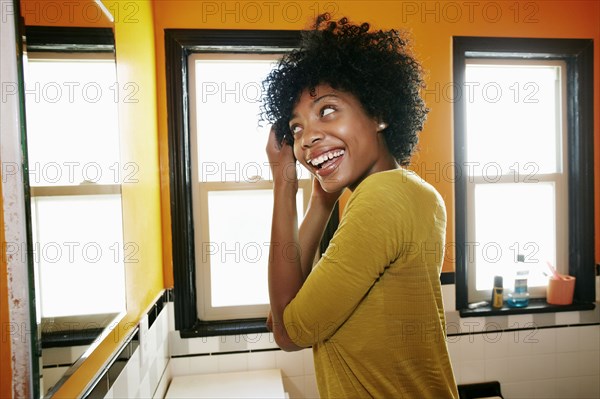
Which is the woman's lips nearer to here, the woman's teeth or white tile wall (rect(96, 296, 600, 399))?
the woman's teeth

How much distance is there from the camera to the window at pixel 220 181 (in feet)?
5.77

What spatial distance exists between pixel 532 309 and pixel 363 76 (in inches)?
65.9

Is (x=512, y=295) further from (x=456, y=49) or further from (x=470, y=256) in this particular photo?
(x=456, y=49)

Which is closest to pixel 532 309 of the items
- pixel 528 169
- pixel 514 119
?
pixel 528 169

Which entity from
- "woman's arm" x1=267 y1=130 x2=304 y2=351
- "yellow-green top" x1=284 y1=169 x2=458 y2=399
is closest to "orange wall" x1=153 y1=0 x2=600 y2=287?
"woman's arm" x1=267 y1=130 x2=304 y2=351

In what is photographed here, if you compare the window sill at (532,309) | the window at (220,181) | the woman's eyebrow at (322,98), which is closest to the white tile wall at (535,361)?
the window sill at (532,309)

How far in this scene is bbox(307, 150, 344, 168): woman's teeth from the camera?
84 centimetres

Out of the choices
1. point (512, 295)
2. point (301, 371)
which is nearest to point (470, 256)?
point (512, 295)

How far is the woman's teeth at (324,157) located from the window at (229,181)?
1019mm

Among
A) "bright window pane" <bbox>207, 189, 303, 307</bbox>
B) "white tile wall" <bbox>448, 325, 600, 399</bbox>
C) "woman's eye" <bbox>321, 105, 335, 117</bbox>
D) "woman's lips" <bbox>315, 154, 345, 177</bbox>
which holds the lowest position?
"white tile wall" <bbox>448, 325, 600, 399</bbox>

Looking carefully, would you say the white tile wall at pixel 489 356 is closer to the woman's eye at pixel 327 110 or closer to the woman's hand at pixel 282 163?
the woman's hand at pixel 282 163

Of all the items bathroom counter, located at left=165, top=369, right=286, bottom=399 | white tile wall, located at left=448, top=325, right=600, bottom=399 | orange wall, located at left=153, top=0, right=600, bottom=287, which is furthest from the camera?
Result: white tile wall, located at left=448, top=325, right=600, bottom=399

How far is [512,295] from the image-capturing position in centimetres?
198

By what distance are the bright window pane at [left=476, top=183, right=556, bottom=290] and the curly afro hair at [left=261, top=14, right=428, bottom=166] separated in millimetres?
1180
